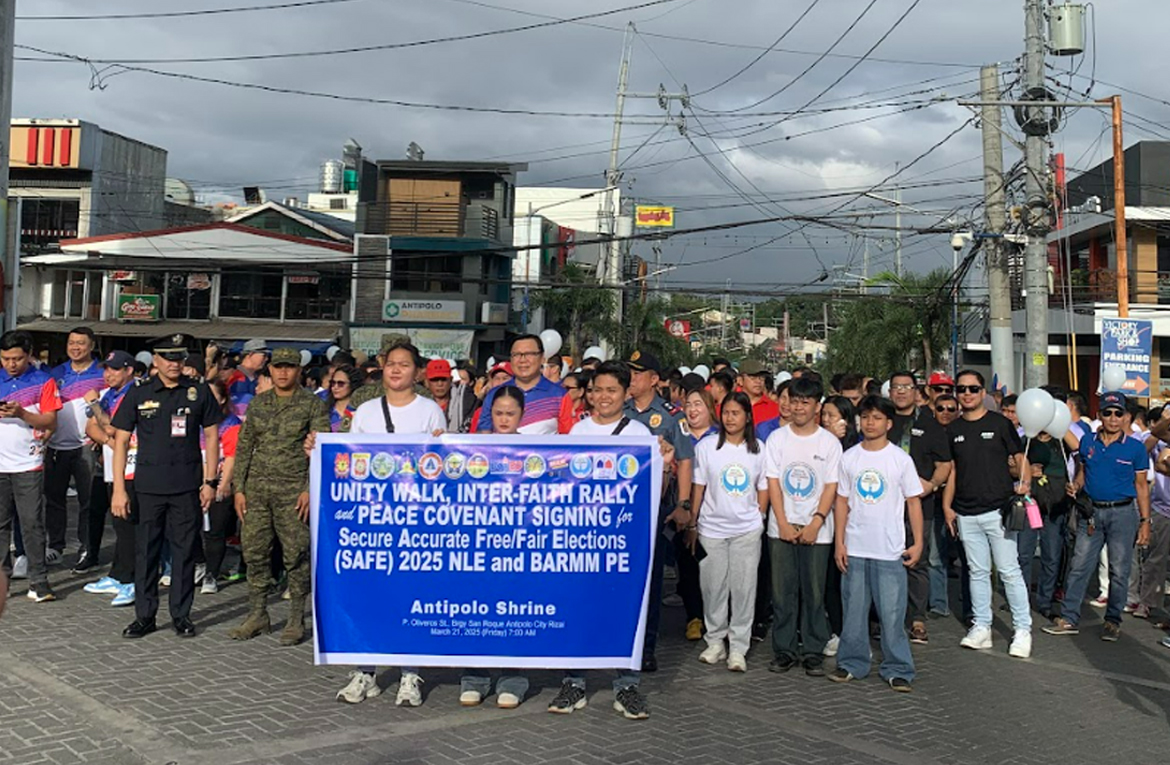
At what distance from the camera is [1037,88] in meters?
16.7

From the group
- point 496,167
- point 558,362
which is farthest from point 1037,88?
point 496,167

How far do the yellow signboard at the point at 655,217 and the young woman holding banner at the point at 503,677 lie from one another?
248 ft

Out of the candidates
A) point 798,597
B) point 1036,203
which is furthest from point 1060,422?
point 1036,203

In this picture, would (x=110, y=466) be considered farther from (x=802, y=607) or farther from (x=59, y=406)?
(x=802, y=607)

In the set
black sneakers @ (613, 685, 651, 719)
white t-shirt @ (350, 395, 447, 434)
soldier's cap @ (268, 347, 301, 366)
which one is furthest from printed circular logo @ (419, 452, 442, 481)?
soldier's cap @ (268, 347, 301, 366)

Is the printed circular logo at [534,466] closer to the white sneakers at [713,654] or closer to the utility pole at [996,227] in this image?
the white sneakers at [713,654]

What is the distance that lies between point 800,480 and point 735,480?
419mm

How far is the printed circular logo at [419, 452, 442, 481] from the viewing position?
579 cm

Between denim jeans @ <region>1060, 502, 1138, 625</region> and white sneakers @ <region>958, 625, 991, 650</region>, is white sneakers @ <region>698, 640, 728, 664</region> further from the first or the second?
denim jeans @ <region>1060, 502, 1138, 625</region>

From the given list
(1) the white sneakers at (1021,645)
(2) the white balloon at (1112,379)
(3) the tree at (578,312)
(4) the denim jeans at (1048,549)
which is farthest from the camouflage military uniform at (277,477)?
(3) the tree at (578,312)

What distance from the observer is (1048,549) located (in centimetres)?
903

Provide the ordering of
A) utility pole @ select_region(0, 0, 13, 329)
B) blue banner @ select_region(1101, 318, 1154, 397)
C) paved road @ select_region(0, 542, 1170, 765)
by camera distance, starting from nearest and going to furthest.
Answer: paved road @ select_region(0, 542, 1170, 765) < utility pole @ select_region(0, 0, 13, 329) < blue banner @ select_region(1101, 318, 1154, 397)

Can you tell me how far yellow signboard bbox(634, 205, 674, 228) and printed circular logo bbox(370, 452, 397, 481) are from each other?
250ft

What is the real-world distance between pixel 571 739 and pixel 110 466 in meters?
5.26
